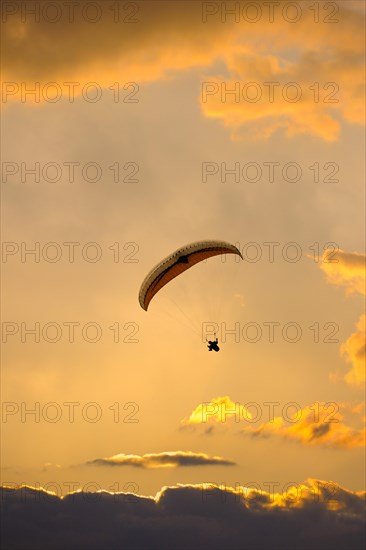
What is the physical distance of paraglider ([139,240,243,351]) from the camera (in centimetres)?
11781

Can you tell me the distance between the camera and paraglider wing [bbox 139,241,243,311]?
118 m

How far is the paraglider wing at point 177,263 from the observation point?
386 ft

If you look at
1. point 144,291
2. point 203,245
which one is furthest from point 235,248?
point 144,291

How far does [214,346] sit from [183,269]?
865 centimetres

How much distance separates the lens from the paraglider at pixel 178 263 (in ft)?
387

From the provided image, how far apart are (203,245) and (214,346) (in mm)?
11422

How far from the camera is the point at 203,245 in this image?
118000mm

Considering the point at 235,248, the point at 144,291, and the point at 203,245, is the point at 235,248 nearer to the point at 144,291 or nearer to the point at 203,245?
the point at 203,245

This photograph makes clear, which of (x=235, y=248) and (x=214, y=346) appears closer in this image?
(x=235, y=248)

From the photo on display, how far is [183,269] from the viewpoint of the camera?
12188 centimetres

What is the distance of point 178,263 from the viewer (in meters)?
120

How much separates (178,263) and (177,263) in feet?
0.39

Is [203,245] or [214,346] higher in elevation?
[203,245]

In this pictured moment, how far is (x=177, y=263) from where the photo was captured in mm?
119625
